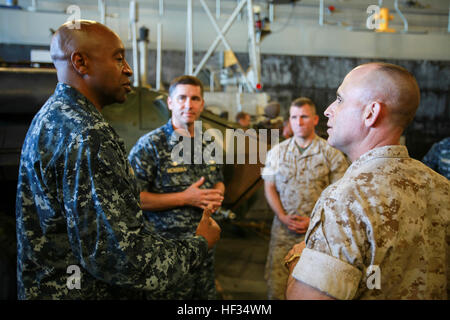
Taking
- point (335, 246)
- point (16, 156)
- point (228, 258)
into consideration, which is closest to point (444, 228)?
point (335, 246)

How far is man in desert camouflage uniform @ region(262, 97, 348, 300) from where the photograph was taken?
2771 millimetres

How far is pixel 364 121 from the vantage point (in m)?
1.07

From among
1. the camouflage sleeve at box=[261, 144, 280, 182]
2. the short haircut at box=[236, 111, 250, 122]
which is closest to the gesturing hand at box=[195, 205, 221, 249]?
the camouflage sleeve at box=[261, 144, 280, 182]

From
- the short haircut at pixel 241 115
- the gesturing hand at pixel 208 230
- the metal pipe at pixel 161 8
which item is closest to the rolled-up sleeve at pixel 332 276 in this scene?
the gesturing hand at pixel 208 230

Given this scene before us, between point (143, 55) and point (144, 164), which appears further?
point (143, 55)

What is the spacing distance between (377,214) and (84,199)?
2.90 ft

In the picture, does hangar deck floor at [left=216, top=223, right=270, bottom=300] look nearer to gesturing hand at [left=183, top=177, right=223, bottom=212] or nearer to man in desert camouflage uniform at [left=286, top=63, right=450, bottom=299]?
gesturing hand at [left=183, top=177, right=223, bottom=212]

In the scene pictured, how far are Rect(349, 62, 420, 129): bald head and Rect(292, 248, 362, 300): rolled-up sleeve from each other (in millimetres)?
A: 474

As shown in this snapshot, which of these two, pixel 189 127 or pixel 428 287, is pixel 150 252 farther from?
pixel 189 127

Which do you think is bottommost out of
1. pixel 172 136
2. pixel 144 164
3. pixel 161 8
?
pixel 144 164

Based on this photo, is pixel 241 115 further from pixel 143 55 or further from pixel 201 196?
pixel 201 196

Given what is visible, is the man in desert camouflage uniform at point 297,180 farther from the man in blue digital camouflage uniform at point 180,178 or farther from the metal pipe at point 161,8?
the metal pipe at point 161,8

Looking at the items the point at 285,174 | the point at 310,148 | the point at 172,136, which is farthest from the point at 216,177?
the point at 310,148

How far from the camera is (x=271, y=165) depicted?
302 centimetres
